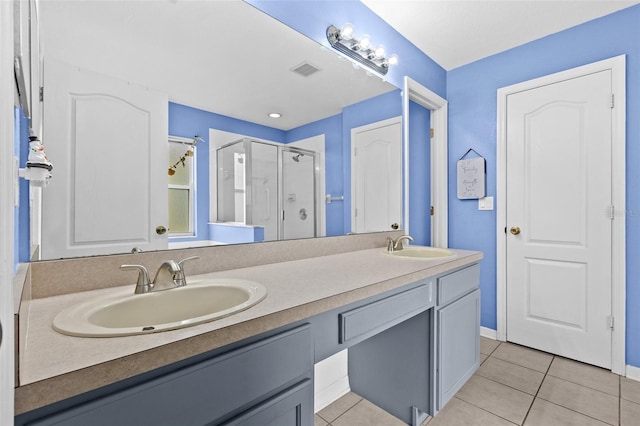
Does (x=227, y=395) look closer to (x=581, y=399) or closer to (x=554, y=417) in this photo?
(x=554, y=417)

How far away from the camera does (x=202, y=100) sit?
1270 millimetres

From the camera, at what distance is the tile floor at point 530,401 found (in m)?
1.63

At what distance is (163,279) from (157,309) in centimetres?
9

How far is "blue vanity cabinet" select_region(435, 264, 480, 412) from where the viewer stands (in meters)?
1.58

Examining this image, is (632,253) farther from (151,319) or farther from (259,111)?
(151,319)

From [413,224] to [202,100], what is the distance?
1899 millimetres

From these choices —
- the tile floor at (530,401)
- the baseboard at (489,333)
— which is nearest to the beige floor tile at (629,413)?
the tile floor at (530,401)

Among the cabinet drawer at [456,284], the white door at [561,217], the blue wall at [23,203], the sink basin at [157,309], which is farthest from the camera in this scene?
the white door at [561,217]

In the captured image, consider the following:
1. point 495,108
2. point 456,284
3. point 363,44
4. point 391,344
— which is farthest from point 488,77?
point 391,344

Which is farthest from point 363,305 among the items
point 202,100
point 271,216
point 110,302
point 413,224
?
point 413,224

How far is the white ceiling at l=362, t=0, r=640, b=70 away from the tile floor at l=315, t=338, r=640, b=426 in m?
2.44

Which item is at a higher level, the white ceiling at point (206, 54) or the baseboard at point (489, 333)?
the white ceiling at point (206, 54)

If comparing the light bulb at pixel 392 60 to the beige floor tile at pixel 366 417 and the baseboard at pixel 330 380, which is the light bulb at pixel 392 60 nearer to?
the baseboard at pixel 330 380

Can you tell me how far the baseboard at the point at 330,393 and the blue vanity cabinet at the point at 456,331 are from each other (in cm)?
56
